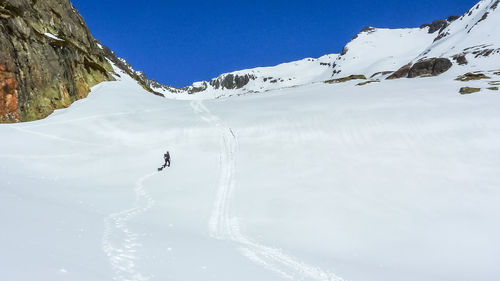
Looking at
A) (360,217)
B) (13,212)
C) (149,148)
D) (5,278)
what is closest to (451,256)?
(360,217)

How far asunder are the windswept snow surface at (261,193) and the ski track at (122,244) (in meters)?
0.06

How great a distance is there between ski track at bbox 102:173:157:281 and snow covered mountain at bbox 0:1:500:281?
0.18 ft

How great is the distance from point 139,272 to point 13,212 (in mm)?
4631

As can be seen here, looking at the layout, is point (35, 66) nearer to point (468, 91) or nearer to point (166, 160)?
point (166, 160)

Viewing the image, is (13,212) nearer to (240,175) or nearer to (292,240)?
(292,240)

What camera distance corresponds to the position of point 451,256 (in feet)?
41.1

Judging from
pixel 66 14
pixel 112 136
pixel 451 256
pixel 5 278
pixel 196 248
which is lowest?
pixel 451 256

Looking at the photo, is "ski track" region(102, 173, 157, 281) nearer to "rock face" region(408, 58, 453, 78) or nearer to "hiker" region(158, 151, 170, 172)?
"hiker" region(158, 151, 170, 172)

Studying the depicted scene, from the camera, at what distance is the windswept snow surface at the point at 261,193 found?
8688 mm

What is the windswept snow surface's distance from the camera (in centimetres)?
869

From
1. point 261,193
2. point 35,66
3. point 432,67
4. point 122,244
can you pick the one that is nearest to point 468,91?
point 261,193

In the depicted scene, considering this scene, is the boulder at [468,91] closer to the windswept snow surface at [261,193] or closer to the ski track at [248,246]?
the windswept snow surface at [261,193]

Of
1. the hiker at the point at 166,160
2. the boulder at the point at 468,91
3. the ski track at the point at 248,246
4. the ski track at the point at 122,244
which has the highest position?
the boulder at the point at 468,91

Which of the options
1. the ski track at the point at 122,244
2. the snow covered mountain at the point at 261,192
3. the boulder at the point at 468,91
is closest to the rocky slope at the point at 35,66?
the snow covered mountain at the point at 261,192
